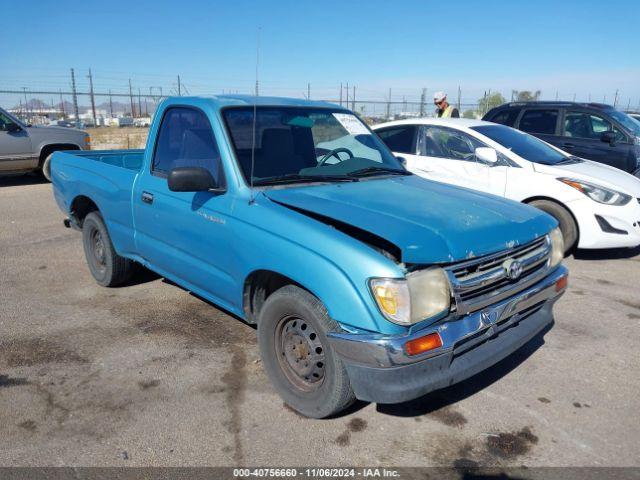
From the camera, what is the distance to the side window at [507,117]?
9.57 meters

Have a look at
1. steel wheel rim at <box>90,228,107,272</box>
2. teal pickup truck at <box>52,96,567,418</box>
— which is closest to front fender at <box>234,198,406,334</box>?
teal pickup truck at <box>52,96,567,418</box>

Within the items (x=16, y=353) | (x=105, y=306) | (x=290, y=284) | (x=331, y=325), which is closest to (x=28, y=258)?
(x=105, y=306)

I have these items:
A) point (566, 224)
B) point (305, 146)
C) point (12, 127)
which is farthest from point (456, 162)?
point (12, 127)

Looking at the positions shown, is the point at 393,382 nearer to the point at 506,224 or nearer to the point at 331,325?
the point at 331,325

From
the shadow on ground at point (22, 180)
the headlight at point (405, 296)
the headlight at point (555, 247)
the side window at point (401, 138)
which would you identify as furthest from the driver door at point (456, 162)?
the shadow on ground at point (22, 180)

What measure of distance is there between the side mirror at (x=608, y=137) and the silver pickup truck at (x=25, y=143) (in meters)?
10.6

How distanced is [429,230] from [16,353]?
316cm

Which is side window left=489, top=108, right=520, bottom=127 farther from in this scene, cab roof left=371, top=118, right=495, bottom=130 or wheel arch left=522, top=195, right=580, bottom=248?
wheel arch left=522, top=195, right=580, bottom=248

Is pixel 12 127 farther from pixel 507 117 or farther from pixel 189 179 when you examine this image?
pixel 507 117

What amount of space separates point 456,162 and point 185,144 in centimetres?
394

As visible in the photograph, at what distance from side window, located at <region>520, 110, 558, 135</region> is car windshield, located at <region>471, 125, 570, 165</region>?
2.25 metres

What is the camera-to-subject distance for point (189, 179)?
134 inches

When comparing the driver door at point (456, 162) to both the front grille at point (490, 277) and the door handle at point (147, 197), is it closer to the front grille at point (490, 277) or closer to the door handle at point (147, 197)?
the front grille at point (490, 277)

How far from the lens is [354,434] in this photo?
302cm
